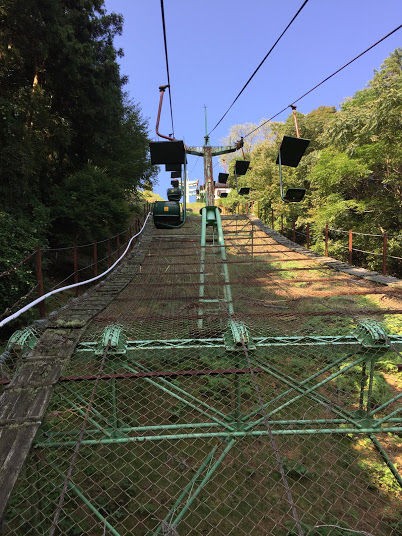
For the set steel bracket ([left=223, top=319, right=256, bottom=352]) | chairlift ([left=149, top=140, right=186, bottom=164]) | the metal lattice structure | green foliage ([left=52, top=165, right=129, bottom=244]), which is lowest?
the metal lattice structure

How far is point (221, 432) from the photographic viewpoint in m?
2.29

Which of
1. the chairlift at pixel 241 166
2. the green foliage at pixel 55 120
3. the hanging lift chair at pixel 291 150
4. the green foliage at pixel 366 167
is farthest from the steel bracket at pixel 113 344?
the green foliage at pixel 366 167

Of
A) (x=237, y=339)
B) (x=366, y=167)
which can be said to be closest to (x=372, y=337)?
(x=237, y=339)

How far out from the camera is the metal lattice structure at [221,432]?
2.36 metres

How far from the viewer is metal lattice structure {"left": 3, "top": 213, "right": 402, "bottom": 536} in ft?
7.75

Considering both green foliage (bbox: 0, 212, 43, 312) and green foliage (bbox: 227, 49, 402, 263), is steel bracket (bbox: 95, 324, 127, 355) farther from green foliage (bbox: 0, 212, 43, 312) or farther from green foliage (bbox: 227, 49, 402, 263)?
green foliage (bbox: 227, 49, 402, 263)

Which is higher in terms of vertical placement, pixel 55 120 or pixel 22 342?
pixel 55 120

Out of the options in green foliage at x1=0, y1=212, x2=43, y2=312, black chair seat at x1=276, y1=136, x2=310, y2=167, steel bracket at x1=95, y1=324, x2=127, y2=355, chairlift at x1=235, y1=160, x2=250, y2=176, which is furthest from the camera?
chairlift at x1=235, y1=160, x2=250, y2=176

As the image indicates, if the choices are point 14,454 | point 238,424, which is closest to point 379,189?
point 238,424

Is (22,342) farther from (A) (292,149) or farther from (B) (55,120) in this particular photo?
(B) (55,120)

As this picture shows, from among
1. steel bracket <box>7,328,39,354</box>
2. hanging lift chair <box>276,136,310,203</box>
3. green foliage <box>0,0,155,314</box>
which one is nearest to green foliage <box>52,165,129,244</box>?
green foliage <box>0,0,155,314</box>

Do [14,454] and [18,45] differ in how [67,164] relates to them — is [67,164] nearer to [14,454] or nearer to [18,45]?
[18,45]

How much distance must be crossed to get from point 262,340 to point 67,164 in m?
12.4

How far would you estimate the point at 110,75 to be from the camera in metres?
12.6
